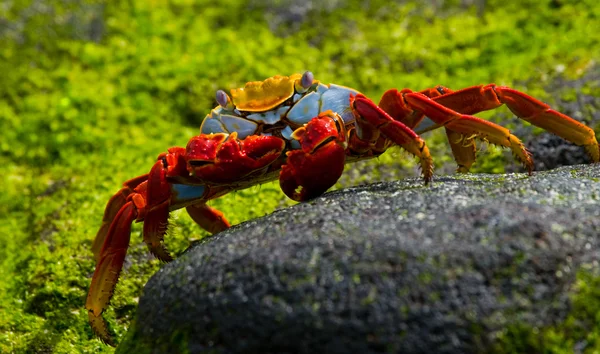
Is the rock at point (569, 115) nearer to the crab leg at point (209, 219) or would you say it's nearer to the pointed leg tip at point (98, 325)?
the crab leg at point (209, 219)

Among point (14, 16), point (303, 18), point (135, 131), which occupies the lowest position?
point (135, 131)

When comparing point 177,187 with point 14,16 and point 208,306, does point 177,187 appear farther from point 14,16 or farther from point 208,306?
point 14,16

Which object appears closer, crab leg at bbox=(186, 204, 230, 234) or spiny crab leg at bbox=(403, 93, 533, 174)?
spiny crab leg at bbox=(403, 93, 533, 174)

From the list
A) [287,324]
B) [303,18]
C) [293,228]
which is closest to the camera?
[287,324]

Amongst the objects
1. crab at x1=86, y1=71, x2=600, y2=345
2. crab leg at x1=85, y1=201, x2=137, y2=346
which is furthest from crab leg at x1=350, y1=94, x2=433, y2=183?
crab leg at x1=85, y1=201, x2=137, y2=346

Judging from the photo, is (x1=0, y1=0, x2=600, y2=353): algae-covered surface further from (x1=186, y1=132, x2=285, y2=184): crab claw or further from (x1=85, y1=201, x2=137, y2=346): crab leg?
(x1=186, y1=132, x2=285, y2=184): crab claw

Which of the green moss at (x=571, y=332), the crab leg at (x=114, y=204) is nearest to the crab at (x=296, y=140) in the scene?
the crab leg at (x=114, y=204)

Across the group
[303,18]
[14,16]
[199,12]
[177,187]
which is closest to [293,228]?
[177,187]
